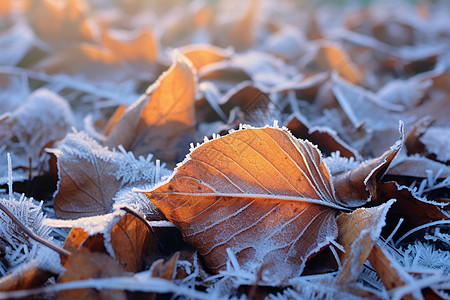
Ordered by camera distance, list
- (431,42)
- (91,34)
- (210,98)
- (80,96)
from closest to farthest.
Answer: (210,98) < (80,96) < (91,34) < (431,42)

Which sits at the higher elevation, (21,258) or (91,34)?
(91,34)

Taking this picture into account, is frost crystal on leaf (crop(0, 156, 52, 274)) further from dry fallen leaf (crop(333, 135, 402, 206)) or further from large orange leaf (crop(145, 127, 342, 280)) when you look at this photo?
dry fallen leaf (crop(333, 135, 402, 206))

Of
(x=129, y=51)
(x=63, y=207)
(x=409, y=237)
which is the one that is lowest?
(x=409, y=237)

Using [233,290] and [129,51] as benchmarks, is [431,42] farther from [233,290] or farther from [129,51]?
[233,290]

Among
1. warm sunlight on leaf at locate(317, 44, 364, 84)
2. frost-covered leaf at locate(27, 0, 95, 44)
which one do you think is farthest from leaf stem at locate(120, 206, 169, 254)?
frost-covered leaf at locate(27, 0, 95, 44)

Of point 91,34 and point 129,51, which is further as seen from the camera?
point 91,34

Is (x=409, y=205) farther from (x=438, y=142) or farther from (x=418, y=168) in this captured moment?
(x=438, y=142)

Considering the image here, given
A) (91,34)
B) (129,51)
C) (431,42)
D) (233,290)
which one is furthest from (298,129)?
(431,42)
